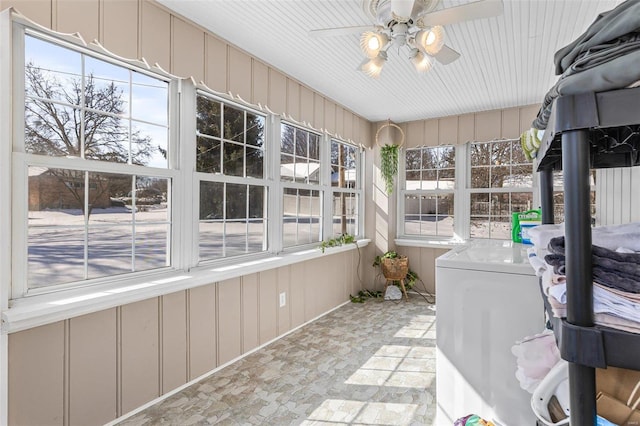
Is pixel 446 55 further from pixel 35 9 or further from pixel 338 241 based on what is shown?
pixel 338 241

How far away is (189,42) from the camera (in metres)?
2.38

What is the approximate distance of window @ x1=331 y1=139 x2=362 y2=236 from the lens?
4.45 metres

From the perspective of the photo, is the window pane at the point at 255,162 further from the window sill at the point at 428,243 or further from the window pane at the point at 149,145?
the window sill at the point at 428,243

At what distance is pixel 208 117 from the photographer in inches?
106

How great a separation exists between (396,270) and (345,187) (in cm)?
131

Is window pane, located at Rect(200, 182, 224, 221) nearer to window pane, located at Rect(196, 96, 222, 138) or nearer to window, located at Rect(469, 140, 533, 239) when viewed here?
window pane, located at Rect(196, 96, 222, 138)

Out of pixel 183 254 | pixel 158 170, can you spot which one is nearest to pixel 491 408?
pixel 183 254

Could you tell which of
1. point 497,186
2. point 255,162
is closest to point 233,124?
point 255,162

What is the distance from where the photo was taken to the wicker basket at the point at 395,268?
4.54 meters

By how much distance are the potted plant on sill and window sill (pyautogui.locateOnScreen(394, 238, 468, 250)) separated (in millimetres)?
214

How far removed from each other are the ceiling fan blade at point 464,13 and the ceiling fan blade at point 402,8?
17 cm

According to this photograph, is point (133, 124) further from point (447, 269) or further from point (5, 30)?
point (447, 269)

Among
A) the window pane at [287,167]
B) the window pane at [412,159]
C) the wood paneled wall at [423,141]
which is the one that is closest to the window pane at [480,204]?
the wood paneled wall at [423,141]

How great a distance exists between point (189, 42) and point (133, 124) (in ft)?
2.32
